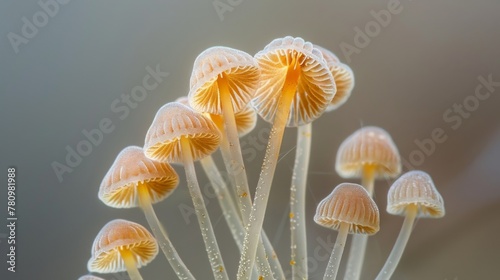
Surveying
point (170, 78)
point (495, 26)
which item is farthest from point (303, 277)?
point (495, 26)

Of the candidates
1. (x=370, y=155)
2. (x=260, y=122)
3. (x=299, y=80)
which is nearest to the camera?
(x=299, y=80)

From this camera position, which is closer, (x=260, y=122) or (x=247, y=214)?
(x=247, y=214)

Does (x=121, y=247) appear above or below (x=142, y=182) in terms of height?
below

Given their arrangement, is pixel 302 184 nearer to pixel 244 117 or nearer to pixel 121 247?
pixel 244 117

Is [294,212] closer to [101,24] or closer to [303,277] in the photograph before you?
[303,277]

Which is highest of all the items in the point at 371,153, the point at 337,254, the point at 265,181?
the point at 371,153

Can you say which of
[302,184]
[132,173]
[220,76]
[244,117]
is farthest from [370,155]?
[132,173]

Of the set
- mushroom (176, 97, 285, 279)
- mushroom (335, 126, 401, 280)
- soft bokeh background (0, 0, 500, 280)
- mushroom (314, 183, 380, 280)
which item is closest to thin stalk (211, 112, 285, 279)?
mushroom (176, 97, 285, 279)
